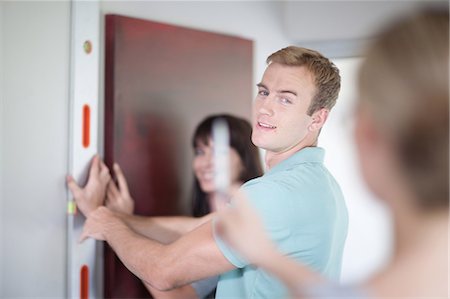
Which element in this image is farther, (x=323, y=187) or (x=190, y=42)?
(x=190, y=42)

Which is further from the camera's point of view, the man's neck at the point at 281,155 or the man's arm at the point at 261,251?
the man's neck at the point at 281,155

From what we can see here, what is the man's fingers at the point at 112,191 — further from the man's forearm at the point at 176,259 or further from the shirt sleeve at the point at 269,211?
the shirt sleeve at the point at 269,211

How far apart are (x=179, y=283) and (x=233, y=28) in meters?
1.10

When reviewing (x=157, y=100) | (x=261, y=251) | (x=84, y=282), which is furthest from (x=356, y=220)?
(x=261, y=251)

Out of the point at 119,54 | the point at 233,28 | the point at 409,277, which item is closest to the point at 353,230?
the point at 233,28

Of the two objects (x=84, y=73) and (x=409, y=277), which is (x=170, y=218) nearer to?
(x=84, y=73)

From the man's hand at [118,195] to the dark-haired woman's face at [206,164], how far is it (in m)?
0.30

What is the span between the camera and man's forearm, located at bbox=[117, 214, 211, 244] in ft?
5.40

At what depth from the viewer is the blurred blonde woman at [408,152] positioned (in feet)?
2.10

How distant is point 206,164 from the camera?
193cm

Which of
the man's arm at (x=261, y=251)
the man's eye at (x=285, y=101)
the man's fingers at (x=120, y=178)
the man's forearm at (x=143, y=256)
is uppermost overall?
the man's eye at (x=285, y=101)

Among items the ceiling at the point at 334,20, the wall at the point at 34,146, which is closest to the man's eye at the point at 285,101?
the wall at the point at 34,146

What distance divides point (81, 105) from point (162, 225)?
1.43 ft

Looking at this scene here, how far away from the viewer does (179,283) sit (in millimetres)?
1188
